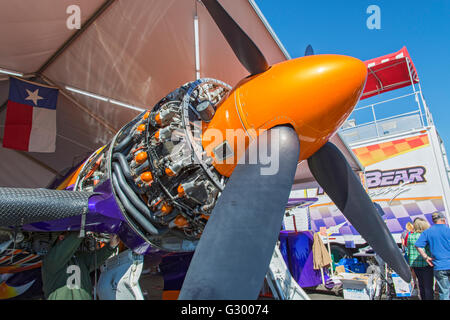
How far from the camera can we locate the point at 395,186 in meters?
10.3

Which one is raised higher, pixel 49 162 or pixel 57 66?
pixel 57 66

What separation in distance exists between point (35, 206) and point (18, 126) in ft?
13.4

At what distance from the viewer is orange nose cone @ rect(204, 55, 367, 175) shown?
213cm

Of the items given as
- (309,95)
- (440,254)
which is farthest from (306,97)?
(440,254)

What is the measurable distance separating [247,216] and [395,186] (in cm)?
1065

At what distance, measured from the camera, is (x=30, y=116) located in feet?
17.8

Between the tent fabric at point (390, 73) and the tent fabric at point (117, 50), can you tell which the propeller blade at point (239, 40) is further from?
the tent fabric at point (390, 73)

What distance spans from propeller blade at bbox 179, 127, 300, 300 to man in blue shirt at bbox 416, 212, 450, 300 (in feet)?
14.9

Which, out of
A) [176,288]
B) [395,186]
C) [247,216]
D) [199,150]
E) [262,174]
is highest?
[199,150]

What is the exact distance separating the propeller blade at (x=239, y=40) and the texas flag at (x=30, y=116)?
4.56m

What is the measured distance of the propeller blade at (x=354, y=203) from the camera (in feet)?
9.14

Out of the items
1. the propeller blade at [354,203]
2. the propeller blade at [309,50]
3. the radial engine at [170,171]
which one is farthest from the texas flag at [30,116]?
the propeller blade at [354,203]
